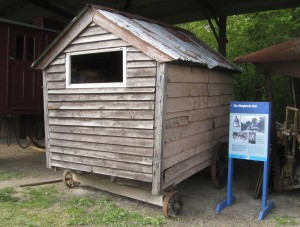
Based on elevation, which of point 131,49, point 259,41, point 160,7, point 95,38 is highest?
point 160,7

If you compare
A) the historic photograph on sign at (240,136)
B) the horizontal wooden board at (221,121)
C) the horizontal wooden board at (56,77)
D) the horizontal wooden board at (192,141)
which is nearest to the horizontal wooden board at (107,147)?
the horizontal wooden board at (192,141)

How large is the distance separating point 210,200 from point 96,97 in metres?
2.64

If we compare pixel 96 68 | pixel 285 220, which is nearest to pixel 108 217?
pixel 285 220

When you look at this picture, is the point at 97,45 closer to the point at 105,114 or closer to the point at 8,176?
the point at 105,114

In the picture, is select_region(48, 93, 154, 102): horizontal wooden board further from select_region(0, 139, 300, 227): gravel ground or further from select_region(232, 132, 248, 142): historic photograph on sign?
select_region(0, 139, 300, 227): gravel ground

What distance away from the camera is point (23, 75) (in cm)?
855

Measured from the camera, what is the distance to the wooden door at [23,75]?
8.30 meters

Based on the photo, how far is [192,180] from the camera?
755cm

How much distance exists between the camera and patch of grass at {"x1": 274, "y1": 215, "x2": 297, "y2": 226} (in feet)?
16.7

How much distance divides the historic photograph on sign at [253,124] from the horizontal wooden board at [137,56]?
1.76 m

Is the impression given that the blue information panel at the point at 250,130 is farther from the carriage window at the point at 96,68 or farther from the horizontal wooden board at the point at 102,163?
the carriage window at the point at 96,68

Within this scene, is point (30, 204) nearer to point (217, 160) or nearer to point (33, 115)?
point (217, 160)

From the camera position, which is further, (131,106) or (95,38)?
(95,38)

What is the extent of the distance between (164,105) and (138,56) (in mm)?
826
